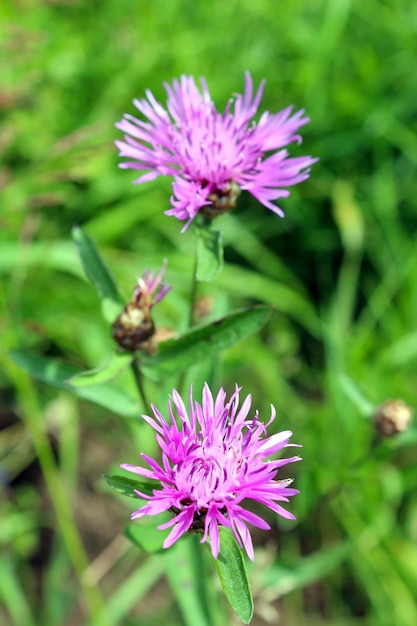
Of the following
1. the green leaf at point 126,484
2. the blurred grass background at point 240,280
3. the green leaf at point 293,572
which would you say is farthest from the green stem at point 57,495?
the green leaf at point 126,484

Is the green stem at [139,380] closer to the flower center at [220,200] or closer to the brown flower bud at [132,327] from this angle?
the brown flower bud at [132,327]

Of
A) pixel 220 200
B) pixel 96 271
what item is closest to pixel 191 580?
pixel 96 271

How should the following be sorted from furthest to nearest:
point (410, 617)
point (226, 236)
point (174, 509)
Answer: point (226, 236)
point (410, 617)
point (174, 509)

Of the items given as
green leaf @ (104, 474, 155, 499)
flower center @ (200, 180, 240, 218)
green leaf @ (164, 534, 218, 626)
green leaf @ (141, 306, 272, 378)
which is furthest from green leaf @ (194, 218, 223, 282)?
green leaf @ (164, 534, 218, 626)

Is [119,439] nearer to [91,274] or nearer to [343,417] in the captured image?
[343,417]

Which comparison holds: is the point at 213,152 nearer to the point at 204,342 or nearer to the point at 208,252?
the point at 208,252

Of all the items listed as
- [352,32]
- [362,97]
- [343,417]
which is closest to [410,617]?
[343,417]
